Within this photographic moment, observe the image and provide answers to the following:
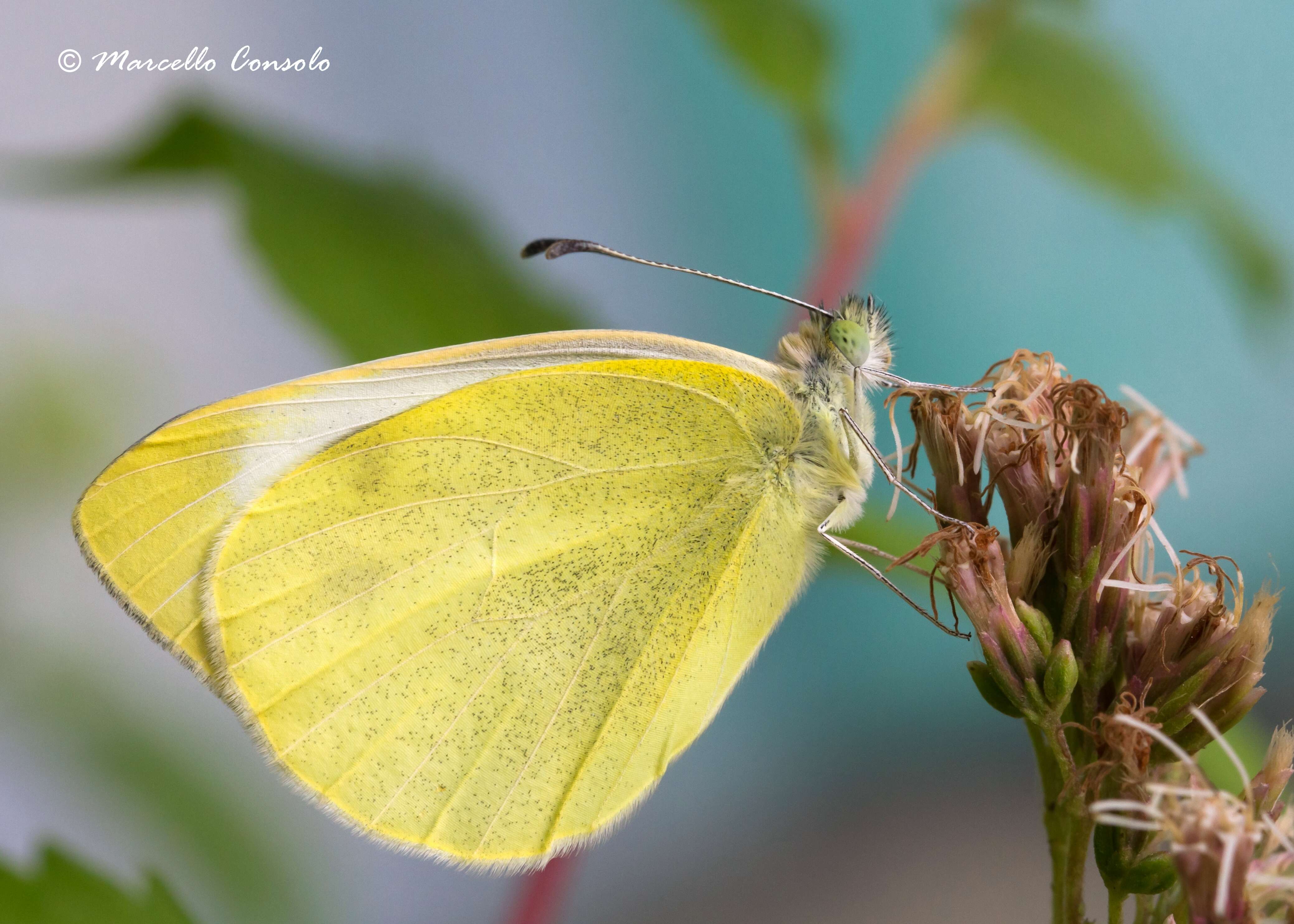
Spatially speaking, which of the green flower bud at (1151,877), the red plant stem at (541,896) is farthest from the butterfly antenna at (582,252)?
the red plant stem at (541,896)

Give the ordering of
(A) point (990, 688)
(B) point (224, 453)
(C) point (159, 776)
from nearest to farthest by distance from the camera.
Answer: (A) point (990, 688) → (B) point (224, 453) → (C) point (159, 776)

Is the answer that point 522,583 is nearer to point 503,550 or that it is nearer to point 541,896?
point 503,550

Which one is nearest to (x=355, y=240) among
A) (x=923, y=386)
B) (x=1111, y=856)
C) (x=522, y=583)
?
(x=522, y=583)

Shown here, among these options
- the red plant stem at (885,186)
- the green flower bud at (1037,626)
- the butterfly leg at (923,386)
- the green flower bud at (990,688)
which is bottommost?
the green flower bud at (990,688)

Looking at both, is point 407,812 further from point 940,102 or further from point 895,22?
point 895,22

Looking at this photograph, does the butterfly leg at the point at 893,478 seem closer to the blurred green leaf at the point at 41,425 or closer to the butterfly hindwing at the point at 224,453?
the butterfly hindwing at the point at 224,453

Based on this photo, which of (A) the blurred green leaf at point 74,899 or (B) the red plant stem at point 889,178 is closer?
(A) the blurred green leaf at point 74,899

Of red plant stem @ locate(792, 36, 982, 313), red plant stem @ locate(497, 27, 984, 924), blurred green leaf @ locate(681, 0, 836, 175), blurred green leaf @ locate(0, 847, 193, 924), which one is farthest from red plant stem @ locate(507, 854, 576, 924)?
blurred green leaf @ locate(681, 0, 836, 175)
